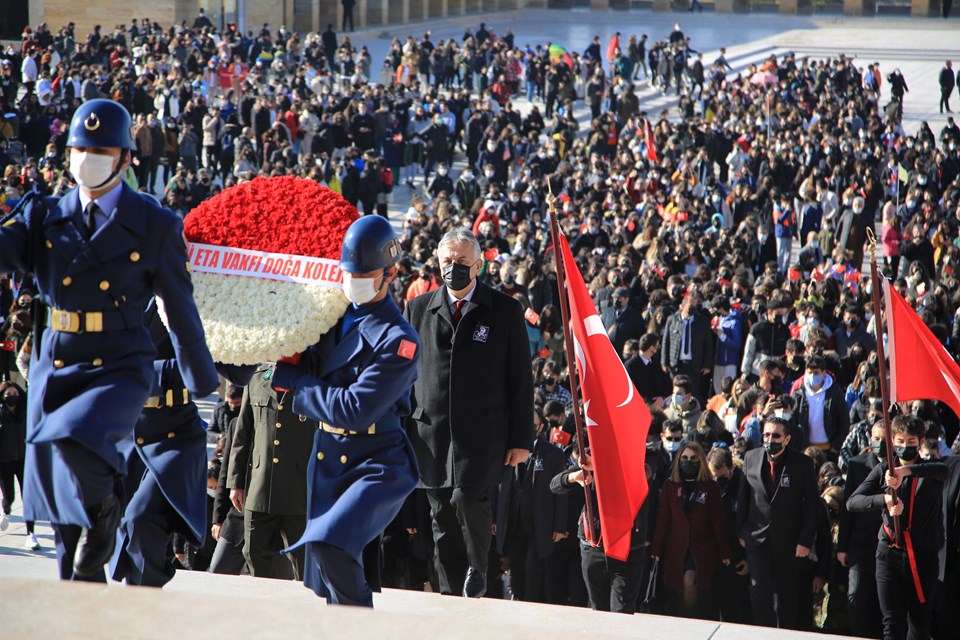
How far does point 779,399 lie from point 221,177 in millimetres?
14306

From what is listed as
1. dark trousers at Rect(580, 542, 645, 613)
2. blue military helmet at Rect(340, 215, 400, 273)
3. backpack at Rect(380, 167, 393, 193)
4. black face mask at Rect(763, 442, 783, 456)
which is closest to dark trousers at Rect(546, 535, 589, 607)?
dark trousers at Rect(580, 542, 645, 613)

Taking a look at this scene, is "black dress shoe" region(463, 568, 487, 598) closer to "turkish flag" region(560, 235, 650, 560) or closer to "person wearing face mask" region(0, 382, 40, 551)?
"turkish flag" region(560, 235, 650, 560)

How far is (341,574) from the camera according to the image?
14.7 ft

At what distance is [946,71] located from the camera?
36.7m

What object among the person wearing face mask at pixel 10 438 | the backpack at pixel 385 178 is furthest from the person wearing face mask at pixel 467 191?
the person wearing face mask at pixel 10 438

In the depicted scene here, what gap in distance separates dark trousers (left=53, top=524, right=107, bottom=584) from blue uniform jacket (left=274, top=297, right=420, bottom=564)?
0.72 m

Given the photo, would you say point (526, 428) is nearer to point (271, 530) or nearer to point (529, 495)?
point (271, 530)

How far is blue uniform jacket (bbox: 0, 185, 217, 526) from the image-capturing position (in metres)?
3.98

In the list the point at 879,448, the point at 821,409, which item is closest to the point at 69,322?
the point at 879,448

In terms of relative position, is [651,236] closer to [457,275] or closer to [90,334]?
[457,275]

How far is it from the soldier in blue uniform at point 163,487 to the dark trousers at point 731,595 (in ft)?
13.4

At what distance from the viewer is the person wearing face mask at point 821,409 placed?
1019 cm

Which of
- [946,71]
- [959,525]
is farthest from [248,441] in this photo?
[946,71]

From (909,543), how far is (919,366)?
1.08 meters
